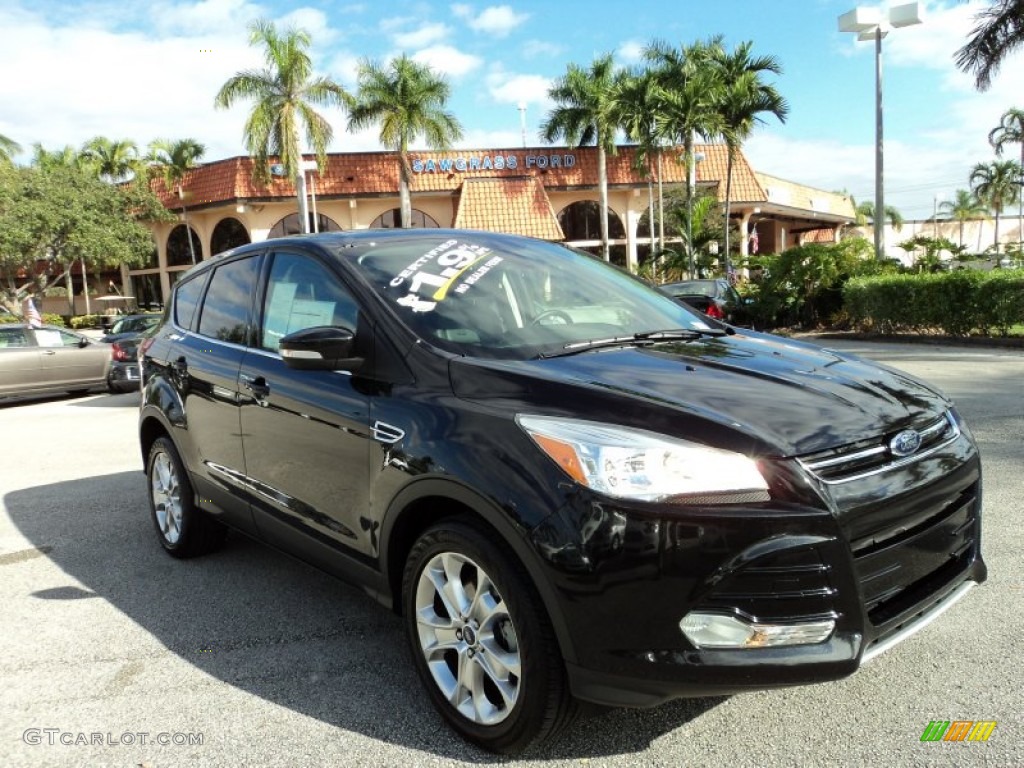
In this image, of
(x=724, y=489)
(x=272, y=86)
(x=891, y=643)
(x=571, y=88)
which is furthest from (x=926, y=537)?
(x=571, y=88)

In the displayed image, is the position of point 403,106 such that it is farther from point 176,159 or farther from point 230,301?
point 230,301

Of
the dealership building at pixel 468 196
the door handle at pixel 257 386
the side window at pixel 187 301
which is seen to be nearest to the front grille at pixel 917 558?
the door handle at pixel 257 386

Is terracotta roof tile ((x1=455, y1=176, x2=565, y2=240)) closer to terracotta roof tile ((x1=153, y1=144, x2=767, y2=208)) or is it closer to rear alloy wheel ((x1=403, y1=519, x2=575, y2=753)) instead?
terracotta roof tile ((x1=153, y1=144, x2=767, y2=208))

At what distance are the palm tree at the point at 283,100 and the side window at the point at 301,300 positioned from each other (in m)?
26.0

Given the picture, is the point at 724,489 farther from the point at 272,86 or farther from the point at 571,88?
the point at 571,88

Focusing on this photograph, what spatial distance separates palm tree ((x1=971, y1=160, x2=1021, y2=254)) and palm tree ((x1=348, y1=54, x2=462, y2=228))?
182 feet

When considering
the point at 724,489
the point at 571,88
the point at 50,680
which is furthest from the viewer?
the point at 571,88

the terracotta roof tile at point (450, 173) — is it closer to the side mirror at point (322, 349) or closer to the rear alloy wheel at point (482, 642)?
the side mirror at point (322, 349)

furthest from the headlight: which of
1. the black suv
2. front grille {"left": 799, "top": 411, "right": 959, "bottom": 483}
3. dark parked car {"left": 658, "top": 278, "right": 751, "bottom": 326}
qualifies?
dark parked car {"left": 658, "top": 278, "right": 751, "bottom": 326}

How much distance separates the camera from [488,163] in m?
34.1

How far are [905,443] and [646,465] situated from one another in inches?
34.9

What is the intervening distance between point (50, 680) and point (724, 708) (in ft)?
9.07

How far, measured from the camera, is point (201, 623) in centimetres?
373

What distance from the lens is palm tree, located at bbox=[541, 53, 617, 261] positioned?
32.7 metres
